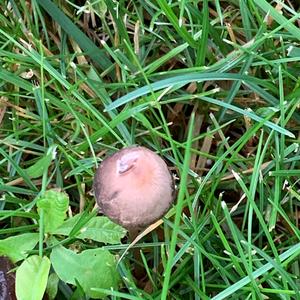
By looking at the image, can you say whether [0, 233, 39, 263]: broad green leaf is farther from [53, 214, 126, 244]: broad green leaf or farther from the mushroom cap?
the mushroom cap

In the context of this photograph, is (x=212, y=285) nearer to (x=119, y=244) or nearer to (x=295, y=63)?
(x=119, y=244)

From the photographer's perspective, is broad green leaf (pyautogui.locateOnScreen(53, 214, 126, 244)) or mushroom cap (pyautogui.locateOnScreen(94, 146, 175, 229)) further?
broad green leaf (pyautogui.locateOnScreen(53, 214, 126, 244))

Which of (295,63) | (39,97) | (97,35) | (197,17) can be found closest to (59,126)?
(39,97)

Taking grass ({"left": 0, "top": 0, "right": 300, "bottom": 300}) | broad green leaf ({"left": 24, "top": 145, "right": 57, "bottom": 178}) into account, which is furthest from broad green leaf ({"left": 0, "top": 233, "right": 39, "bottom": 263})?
broad green leaf ({"left": 24, "top": 145, "right": 57, "bottom": 178})

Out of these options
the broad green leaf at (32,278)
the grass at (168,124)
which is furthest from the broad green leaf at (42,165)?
the broad green leaf at (32,278)

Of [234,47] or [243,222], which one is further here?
[234,47]
